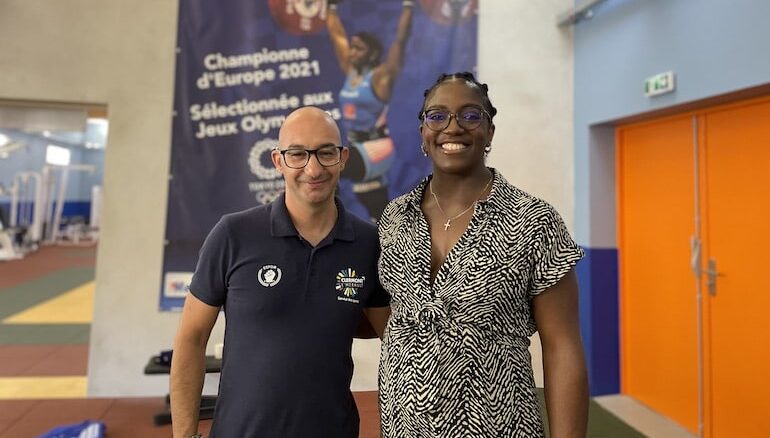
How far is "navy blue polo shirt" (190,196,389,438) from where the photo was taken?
1.15m

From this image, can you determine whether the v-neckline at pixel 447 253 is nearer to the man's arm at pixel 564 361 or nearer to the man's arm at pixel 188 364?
the man's arm at pixel 564 361

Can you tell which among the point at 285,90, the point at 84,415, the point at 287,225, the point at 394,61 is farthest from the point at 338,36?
the point at 84,415

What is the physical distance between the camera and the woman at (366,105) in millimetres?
3607

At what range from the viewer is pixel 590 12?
366 centimetres

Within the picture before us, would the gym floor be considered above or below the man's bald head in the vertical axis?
below

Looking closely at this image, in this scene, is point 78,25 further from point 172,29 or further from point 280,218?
point 280,218

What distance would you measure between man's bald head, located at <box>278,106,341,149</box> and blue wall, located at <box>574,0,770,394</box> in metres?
2.50

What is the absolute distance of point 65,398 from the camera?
11.0ft

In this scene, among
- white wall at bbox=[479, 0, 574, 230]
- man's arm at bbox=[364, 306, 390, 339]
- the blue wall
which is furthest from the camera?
white wall at bbox=[479, 0, 574, 230]

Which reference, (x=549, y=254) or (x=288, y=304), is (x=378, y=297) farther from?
(x=549, y=254)

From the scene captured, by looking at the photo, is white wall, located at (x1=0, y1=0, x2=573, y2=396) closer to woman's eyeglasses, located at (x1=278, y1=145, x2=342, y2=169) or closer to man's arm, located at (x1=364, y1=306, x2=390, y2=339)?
man's arm, located at (x1=364, y1=306, x2=390, y2=339)

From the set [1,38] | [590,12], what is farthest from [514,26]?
[1,38]

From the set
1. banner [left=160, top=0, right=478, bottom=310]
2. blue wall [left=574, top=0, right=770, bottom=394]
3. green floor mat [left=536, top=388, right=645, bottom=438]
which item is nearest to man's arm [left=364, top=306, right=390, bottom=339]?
green floor mat [left=536, top=388, right=645, bottom=438]

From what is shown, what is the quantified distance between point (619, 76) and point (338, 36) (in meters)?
2.09
